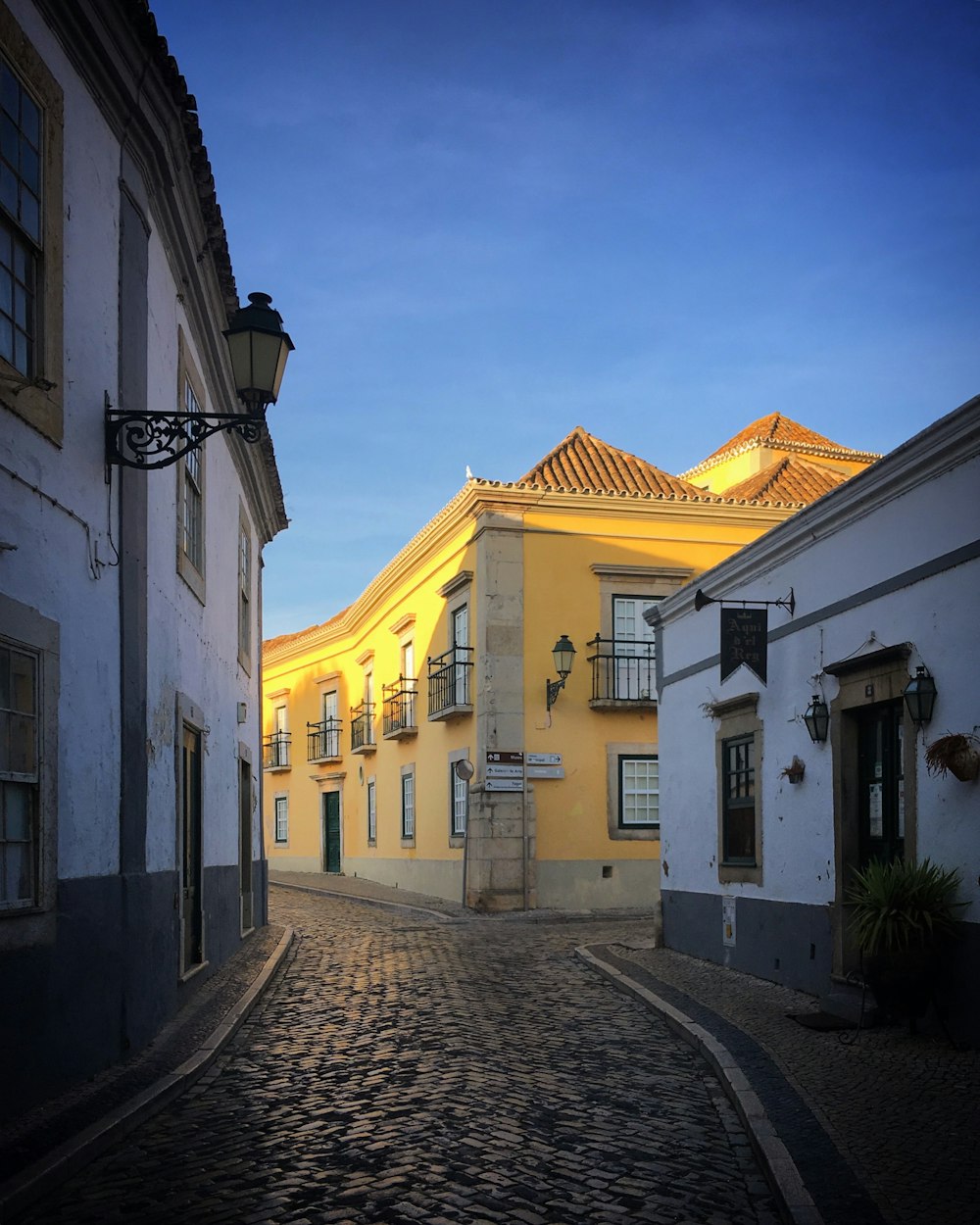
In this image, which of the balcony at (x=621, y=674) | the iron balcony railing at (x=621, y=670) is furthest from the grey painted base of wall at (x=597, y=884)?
the iron balcony railing at (x=621, y=670)

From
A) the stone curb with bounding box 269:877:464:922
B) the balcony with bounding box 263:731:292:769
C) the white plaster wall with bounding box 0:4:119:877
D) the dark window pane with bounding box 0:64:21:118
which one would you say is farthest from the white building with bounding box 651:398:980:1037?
the balcony with bounding box 263:731:292:769

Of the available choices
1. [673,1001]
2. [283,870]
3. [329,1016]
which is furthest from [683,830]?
[283,870]

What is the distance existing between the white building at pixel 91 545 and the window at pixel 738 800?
514 centimetres

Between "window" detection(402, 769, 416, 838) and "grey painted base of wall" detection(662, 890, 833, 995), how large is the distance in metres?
12.7

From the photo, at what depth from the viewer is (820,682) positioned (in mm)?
10445

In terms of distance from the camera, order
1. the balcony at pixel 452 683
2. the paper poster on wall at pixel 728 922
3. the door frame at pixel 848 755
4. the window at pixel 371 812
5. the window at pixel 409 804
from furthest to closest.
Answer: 1. the window at pixel 371 812
2. the window at pixel 409 804
3. the balcony at pixel 452 683
4. the paper poster on wall at pixel 728 922
5. the door frame at pixel 848 755

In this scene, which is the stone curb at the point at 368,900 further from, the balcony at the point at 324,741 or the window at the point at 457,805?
the balcony at the point at 324,741

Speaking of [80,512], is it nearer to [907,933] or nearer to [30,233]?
[30,233]

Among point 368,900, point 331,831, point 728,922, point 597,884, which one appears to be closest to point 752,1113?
point 728,922

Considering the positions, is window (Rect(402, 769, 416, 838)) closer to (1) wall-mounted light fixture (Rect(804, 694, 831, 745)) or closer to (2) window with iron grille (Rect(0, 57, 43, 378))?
(1) wall-mounted light fixture (Rect(804, 694, 831, 745))

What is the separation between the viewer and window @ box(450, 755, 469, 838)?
22.9m

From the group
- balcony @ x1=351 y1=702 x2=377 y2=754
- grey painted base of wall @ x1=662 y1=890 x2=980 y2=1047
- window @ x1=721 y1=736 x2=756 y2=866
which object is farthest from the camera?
balcony @ x1=351 y1=702 x2=377 y2=754

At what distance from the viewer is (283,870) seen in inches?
1484

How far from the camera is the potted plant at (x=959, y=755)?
26.2 ft
